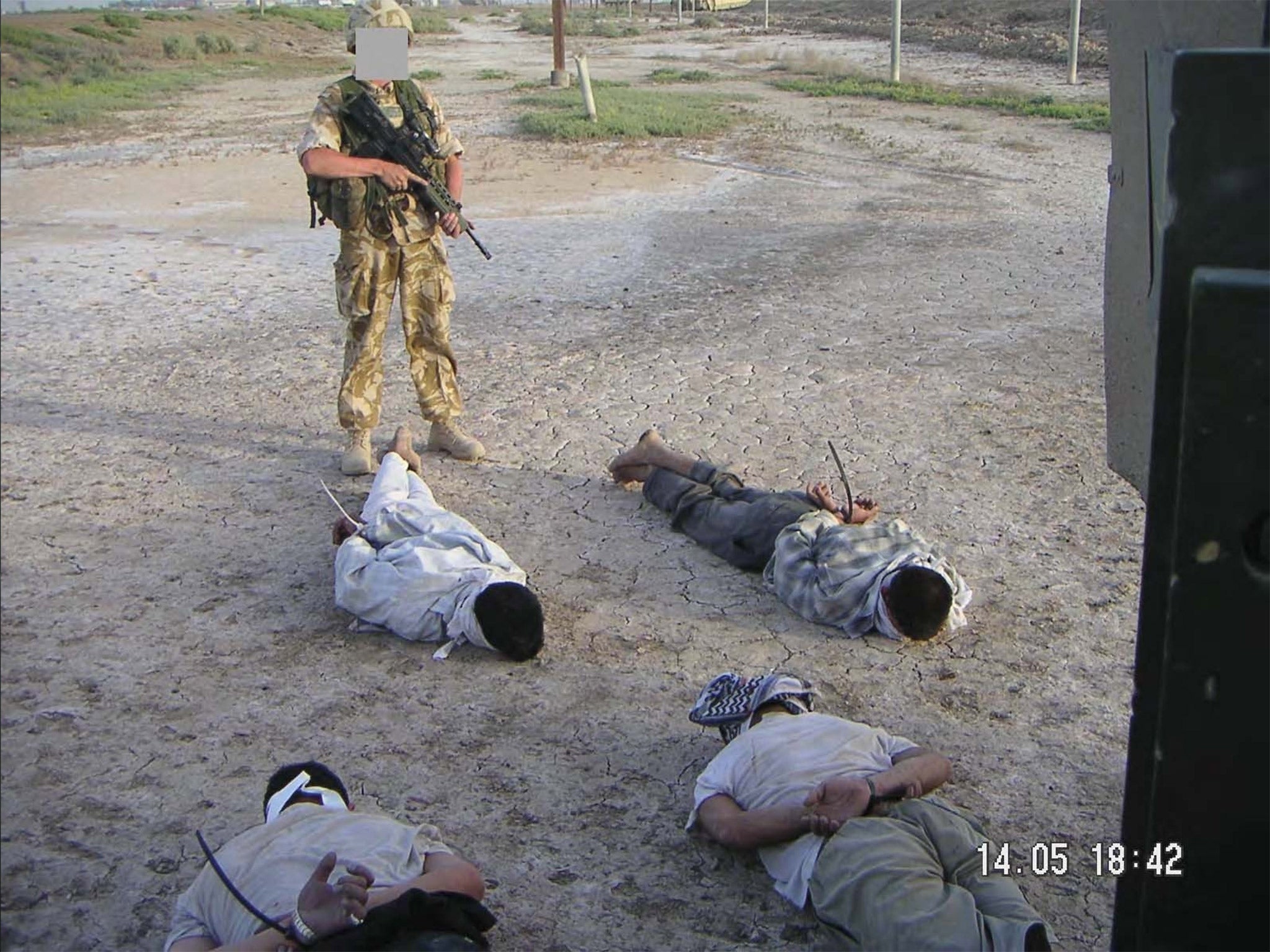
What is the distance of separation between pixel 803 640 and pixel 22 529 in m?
2.64

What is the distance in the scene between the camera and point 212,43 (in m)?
8.90

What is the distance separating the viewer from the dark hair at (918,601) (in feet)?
11.9

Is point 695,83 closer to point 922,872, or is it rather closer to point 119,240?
point 119,240

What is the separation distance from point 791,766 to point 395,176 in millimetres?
2830

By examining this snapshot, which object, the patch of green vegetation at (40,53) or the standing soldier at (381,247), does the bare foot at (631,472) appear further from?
the patch of green vegetation at (40,53)

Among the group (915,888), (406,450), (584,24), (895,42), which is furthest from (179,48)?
(584,24)

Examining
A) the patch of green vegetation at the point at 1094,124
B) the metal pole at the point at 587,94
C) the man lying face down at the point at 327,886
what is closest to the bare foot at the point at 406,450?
the man lying face down at the point at 327,886

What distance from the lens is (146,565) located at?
14.0 feet

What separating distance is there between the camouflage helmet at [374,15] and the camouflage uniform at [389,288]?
195 millimetres

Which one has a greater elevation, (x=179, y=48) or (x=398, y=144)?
(x=179, y=48)

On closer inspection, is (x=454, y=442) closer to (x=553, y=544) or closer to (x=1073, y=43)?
(x=553, y=544)

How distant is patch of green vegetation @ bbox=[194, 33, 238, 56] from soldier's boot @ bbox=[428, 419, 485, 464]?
13.1 feet

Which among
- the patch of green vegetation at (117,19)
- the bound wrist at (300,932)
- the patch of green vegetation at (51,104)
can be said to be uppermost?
the patch of green vegetation at (117,19)

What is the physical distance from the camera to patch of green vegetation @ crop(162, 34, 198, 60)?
468 centimetres
